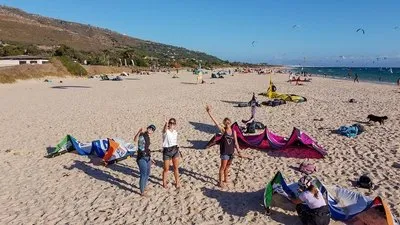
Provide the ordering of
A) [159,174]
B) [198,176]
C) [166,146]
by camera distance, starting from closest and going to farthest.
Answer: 1. [166,146]
2. [198,176]
3. [159,174]

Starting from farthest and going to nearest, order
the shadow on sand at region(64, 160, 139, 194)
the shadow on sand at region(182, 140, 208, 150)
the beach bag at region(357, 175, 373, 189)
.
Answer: the shadow on sand at region(182, 140, 208, 150) < the shadow on sand at region(64, 160, 139, 194) < the beach bag at region(357, 175, 373, 189)

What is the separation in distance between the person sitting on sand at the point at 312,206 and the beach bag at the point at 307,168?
9.41ft

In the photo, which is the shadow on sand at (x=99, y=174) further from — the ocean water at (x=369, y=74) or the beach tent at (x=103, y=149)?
the ocean water at (x=369, y=74)

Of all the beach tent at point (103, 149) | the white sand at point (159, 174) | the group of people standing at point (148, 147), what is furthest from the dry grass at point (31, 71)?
the group of people standing at point (148, 147)

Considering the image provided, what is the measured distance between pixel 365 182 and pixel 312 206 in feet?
8.26

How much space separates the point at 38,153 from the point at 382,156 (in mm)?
9480

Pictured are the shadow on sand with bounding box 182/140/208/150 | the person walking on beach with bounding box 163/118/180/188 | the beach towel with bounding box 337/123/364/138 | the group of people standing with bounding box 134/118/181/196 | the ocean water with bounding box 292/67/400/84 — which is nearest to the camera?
the group of people standing with bounding box 134/118/181/196

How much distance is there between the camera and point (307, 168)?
340 inches

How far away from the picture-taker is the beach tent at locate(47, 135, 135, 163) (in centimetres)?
966

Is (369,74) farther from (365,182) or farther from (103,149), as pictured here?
(103,149)

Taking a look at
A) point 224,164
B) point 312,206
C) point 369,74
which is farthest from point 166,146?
point 369,74

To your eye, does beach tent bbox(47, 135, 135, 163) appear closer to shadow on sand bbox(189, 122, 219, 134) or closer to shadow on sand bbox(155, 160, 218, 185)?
shadow on sand bbox(155, 160, 218, 185)

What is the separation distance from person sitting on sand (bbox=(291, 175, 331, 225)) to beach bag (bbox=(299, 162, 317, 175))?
287 centimetres

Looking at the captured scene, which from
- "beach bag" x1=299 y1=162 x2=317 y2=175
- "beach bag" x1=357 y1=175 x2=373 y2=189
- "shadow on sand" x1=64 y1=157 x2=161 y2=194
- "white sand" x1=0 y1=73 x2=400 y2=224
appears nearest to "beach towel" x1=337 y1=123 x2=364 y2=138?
"white sand" x1=0 y1=73 x2=400 y2=224
